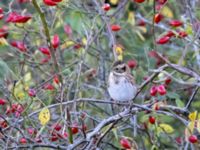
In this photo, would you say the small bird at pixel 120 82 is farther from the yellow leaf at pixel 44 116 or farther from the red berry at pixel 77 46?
the yellow leaf at pixel 44 116

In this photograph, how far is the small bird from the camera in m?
4.25

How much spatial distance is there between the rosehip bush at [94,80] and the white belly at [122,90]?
4 centimetres

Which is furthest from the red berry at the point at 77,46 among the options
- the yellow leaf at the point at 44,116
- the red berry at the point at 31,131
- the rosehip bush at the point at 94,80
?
the yellow leaf at the point at 44,116

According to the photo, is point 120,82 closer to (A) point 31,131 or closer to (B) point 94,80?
(A) point 31,131

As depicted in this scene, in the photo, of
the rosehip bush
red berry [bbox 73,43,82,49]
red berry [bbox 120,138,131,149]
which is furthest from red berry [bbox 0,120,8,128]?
red berry [bbox 73,43,82,49]

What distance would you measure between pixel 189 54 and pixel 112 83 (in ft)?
3.09

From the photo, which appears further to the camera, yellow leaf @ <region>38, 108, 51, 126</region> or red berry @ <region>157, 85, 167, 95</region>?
red berry @ <region>157, 85, 167, 95</region>

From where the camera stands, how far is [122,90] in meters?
4.26

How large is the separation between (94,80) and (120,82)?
3.51 feet

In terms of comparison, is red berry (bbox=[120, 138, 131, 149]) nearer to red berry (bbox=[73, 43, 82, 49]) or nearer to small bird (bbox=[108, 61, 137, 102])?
small bird (bbox=[108, 61, 137, 102])

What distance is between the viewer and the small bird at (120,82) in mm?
4246

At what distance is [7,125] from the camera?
3482 millimetres

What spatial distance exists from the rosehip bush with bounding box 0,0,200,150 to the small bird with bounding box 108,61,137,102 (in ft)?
0.05

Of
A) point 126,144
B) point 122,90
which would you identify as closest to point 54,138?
point 126,144
